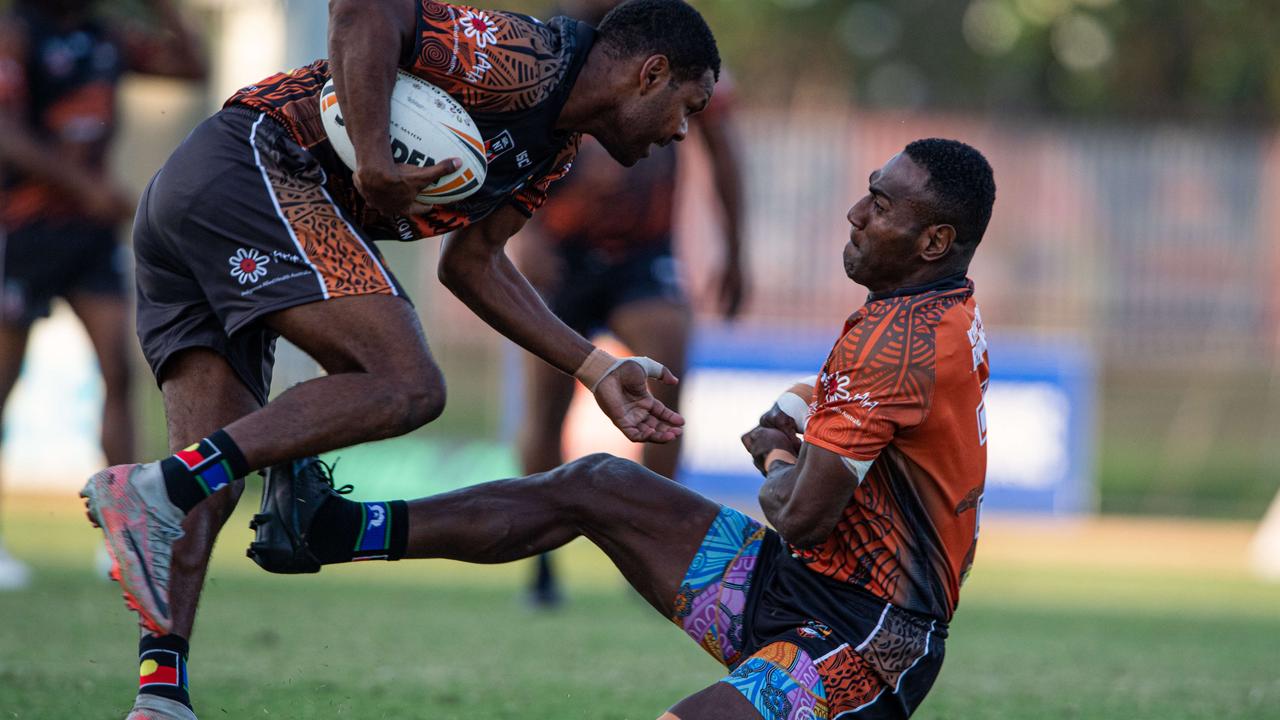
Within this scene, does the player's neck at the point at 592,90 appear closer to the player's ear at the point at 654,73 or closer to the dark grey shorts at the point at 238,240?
the player's ear at the point at 654,73

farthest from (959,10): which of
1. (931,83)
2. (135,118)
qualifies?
(135,118)

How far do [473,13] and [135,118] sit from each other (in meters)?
16.3

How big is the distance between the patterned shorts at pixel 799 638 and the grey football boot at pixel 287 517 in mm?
952

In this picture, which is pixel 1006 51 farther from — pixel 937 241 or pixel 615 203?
pixel 937 241

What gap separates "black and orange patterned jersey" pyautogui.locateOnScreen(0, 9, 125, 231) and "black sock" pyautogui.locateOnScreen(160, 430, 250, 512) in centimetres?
441

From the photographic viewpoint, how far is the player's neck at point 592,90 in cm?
410

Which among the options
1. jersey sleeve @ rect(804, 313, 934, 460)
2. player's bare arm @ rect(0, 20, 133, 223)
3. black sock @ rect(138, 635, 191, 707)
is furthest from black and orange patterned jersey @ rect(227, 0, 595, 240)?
player's bare arm @ rect(0, 20, 133, 223)

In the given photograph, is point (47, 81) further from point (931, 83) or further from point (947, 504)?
point (931, 83)

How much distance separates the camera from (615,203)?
7668 mm

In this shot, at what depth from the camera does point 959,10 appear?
26.1 metres

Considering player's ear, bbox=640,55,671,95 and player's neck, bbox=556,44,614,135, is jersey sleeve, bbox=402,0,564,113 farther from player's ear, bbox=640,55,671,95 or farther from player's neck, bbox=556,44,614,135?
player's ear, bbox=640,55,671,95

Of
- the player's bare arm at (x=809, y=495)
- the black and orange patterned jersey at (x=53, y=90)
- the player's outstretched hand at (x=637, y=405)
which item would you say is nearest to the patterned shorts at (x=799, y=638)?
the player's bare arm at (x=809, y=495)

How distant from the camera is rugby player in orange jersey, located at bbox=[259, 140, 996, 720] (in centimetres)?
366

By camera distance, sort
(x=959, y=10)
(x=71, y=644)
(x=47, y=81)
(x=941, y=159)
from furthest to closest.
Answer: (x=959, y=10)
(x=47, y=81)
(x=71, y=644)
(x=941, y=159)
